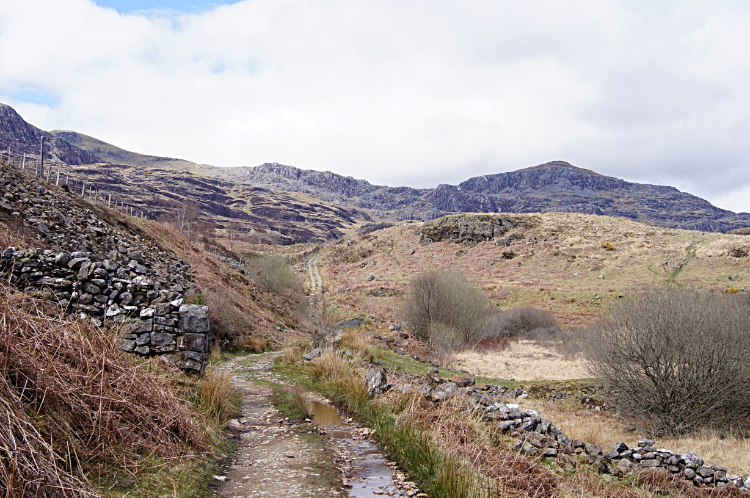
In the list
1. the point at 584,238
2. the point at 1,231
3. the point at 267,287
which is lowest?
the point at 267,287

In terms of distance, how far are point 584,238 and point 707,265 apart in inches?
780

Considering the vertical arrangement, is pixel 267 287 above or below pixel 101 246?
below

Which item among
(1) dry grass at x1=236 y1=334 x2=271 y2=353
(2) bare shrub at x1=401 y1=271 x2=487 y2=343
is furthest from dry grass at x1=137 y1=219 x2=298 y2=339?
(2) bare shrub at x1=401 y1=271 x2=487 y2=343

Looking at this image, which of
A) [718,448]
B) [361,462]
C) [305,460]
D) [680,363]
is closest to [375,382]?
[361,462]

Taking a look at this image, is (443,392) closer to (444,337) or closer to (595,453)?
(595,453)

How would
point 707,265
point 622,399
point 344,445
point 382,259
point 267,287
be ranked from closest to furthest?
point 344,445 → point 622,399 → point 267,287 → point 707,265 → point 382,259

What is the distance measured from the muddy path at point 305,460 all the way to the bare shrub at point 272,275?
33.8 meters

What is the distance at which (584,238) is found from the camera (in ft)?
244

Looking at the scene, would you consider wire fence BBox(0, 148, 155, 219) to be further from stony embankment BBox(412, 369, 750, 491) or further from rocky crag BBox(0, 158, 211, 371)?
stony embankment BBox(412, 369, 750, 491)

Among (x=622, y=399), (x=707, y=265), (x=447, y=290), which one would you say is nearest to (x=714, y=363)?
(x=622, y=399)

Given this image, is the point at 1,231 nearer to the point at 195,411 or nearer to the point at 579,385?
the point at 195,411

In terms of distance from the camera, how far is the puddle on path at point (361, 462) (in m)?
6.42

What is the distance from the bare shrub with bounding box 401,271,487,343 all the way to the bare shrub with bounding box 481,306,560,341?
3.87 metres

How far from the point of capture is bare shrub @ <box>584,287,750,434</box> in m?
13.7
